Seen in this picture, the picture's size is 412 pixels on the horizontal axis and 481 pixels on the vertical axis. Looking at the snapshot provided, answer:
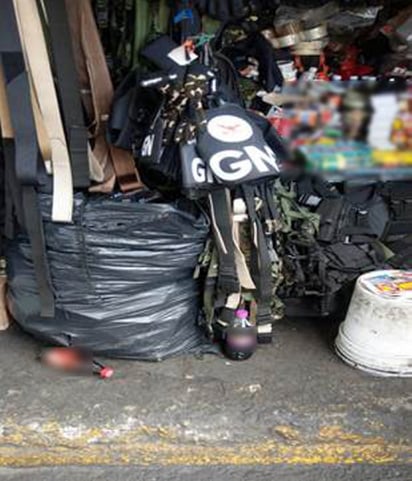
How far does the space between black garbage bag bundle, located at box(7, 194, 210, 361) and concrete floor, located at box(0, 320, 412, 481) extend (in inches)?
7.4

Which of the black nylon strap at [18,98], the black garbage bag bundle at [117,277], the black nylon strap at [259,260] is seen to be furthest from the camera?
the black nylon strap at [259,260]

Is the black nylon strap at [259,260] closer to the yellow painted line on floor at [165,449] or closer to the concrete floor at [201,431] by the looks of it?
the concrete floor at [201,431]

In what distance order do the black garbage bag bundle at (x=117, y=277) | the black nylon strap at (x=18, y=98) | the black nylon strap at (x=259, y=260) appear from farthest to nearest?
the black nylon strap at (x=259, y=260)
the black garbage bag bundle at (x=117, y=277)
the black nylon strap at (x=18, y=98)

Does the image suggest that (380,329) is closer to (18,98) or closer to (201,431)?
(201,431)

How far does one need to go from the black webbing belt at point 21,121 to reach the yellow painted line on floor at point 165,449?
0.71 m

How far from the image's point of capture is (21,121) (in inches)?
87.3

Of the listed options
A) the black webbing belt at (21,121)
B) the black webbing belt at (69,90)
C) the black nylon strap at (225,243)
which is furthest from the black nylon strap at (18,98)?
the black nylon strap at (225,243)

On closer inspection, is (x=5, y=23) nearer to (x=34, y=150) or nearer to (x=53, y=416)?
(x=34, y=150)

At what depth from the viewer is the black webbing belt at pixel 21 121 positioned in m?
2.17

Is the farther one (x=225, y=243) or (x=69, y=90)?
(x=225, y=243)

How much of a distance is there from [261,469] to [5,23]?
1.80 meters

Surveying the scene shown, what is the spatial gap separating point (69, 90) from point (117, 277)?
0.72 metres

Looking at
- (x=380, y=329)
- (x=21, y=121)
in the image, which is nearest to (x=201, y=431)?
(x=380, y=329)

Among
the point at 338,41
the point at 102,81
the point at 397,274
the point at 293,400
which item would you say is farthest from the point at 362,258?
the point at 102,81
